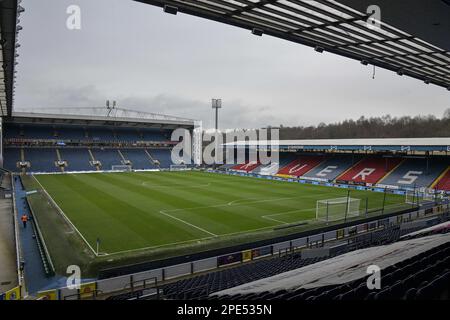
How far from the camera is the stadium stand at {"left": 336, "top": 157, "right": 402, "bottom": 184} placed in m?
40.2

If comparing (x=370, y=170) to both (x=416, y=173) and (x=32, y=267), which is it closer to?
(x=416, y=173)

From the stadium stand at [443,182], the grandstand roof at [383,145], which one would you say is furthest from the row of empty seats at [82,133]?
the stadium stand at [443,182]

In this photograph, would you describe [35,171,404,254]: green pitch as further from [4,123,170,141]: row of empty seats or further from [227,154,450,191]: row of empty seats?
[4,123,170,141]: row of empty seats

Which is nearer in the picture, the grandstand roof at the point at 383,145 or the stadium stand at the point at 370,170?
the grandstand roof at the point at 383,145

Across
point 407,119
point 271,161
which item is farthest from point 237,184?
point 407,119

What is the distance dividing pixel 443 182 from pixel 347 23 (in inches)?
1315

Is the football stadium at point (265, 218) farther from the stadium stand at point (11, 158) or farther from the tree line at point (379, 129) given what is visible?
the tree line at point (379, 129)

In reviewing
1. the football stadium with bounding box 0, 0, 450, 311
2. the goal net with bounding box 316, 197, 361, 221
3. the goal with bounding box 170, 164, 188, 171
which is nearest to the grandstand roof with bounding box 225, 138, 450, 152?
the football stadium with bounding box 0, 0, 450, 311

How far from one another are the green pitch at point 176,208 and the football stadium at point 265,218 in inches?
6.1

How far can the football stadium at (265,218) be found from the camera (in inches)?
287
